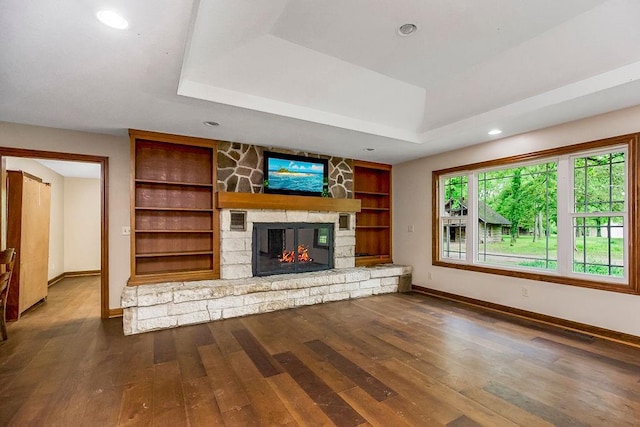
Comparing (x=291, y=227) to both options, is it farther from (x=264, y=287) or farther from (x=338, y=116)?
(x=338, y=116)

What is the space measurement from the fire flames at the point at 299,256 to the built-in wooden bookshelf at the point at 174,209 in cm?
104

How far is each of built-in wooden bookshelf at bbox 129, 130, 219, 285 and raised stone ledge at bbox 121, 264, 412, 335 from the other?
17.7 inches

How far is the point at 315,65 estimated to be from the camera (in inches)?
122

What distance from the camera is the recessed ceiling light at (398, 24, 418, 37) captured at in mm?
2613

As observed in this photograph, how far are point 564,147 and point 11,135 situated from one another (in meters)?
6.65

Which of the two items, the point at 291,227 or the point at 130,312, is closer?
the point at 130,312

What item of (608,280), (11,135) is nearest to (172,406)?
(11,135)

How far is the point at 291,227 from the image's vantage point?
4.96 meters

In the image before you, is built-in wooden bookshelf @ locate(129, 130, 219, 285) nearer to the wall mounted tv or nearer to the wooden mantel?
the wooden mantel

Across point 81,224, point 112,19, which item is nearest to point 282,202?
point 112,19

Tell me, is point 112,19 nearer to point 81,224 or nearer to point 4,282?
point 4,282

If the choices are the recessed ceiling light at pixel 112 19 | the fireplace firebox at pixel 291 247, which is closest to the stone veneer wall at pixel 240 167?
the fireplace firebox at pixel 291 247

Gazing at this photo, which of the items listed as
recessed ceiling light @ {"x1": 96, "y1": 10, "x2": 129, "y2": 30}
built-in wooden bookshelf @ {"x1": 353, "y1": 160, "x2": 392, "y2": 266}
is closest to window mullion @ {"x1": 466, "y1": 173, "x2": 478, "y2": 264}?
built-in wooden bookshelf @ {"x1": 353, "y1": 160, "x2": 392, "y2": 266}

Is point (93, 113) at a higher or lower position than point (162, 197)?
higher
